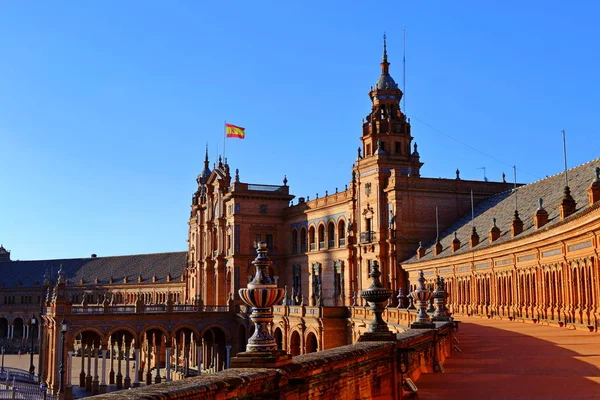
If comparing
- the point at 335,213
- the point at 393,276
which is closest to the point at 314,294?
the point at 335,213

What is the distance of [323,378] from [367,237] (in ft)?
174

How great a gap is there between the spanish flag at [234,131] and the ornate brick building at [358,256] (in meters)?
4.83

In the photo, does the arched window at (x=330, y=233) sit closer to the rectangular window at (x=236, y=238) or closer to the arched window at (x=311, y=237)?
the arched window at (x=311, y=237)

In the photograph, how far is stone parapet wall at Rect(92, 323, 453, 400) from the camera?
8.03 meters

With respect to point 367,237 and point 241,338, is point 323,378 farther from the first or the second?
point 241,338

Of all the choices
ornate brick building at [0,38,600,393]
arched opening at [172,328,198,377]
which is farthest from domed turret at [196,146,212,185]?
arched opening at [172,328,198,377]

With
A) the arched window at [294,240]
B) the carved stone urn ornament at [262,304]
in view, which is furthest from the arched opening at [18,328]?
the carved stone urn ornament at [262,304]

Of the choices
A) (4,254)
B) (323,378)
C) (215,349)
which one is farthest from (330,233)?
(4,254)

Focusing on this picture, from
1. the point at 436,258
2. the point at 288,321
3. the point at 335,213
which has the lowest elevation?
the point at 288,321

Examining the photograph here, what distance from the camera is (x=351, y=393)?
1255 centimetres

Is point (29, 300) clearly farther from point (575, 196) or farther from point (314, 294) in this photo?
point (575, 196)

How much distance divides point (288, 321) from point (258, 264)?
181 ft

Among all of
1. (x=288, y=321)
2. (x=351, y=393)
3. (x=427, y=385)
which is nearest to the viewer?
(x=351, y=393)

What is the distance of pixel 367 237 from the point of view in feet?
210
